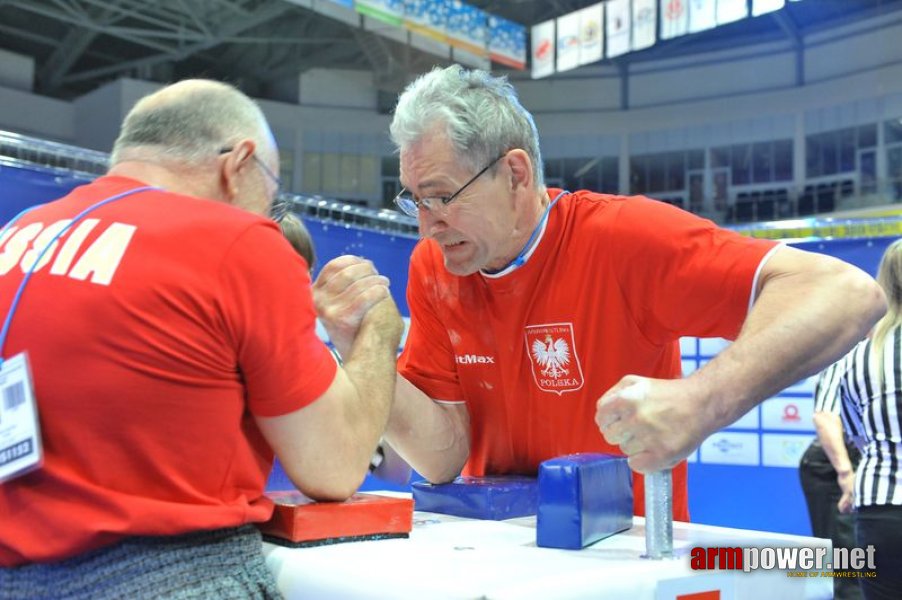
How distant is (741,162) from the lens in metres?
16.9

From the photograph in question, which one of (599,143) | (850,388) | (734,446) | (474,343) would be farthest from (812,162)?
(474,343)

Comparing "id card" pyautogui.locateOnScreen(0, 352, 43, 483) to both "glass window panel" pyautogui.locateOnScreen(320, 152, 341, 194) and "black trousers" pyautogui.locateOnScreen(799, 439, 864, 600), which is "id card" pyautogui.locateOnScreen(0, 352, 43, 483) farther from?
"glass window panel" pyautogui.locateOnScreen(320, 152, 341, 194)

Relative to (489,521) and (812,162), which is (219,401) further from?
(812,162)

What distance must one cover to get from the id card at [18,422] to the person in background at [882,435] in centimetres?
221

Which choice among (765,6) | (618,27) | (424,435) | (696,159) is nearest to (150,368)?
(424,435)

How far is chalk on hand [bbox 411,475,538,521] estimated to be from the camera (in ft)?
4.14

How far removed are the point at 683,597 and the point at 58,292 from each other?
78 centimetres

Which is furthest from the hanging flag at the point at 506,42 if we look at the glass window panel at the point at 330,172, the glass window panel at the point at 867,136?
the glass window panel at the point at 867,136

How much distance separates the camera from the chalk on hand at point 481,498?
1.26 metres

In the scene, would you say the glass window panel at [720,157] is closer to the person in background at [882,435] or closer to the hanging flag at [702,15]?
the hanging flag at [702,15]

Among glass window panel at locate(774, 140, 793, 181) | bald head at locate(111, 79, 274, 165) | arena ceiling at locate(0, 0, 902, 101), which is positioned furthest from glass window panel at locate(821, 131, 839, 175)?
bald head at locate(111, 79, 274, 165)

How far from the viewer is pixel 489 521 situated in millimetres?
1230

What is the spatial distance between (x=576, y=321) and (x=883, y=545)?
142cm

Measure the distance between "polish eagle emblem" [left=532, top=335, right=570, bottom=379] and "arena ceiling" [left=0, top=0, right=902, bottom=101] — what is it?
11.0 meters
